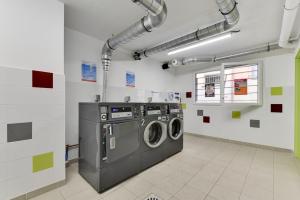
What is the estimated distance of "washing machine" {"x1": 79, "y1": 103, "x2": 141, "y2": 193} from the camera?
1.63 meters

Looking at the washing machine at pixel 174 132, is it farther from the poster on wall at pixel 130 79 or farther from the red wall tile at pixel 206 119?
the red wall tile at pixel 206 119

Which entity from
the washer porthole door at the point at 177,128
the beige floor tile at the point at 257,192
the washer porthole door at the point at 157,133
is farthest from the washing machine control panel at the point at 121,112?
the beige floor tile at the point at 257,192

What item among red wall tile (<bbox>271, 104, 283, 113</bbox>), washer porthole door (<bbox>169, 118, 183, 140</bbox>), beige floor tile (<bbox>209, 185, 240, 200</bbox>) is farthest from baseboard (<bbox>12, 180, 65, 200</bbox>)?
red wall tile (<bbox>271, 104, 283, 113</bbox>)

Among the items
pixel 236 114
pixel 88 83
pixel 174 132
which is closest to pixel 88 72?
pixel 88 83

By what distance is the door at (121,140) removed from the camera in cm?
166

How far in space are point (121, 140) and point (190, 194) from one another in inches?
41.4

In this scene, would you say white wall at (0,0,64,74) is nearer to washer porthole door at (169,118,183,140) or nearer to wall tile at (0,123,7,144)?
wall tile at (0,123,7,144)

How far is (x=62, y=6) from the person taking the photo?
5.86 feet

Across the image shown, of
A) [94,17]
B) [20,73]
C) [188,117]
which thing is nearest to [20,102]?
[20,73]

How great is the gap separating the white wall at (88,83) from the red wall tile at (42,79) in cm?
75

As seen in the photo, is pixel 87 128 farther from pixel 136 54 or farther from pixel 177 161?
pixel 136 54

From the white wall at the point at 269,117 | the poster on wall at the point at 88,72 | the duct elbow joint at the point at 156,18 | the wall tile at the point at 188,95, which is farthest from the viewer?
the wall tile at the point at 188,95

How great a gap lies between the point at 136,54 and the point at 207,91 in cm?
236

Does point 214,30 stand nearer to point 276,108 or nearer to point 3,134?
point 276,108
